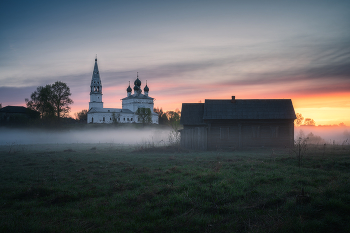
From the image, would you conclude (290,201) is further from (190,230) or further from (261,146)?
(261,146)

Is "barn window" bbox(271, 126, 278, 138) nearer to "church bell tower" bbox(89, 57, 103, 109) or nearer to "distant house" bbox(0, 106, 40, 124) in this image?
"distant house" bbox(0, 106, 40, 124)

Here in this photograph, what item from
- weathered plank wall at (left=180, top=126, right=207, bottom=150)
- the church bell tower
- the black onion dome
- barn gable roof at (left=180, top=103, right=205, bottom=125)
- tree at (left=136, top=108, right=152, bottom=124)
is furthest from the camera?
the black onion dome

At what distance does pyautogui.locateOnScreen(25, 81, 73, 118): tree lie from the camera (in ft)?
174

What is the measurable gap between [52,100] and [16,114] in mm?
21063

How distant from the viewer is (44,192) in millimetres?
8992

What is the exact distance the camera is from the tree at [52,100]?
53.1 meters

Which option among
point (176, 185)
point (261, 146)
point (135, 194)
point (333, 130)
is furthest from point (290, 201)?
point (333, 130)

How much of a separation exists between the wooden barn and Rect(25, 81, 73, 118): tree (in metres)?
39.4

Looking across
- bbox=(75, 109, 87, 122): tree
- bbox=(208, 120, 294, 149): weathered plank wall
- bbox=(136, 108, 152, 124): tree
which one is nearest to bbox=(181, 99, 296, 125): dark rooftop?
bbox=(208, 120, 294, 149): weathered plank wall

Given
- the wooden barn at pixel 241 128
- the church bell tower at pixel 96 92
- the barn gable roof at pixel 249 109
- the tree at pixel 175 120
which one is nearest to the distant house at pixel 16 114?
the church bell tower at pixel 96 92

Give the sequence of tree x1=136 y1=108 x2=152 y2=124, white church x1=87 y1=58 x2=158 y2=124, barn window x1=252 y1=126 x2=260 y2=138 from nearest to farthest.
→ barn window x1=252 y1=126 x2=260 y2=138
tree x1=136 y1=108 x2=152 y2=124
white church x1=87 y1=58 x2=158 y2=124

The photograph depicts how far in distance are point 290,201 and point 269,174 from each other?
396cm

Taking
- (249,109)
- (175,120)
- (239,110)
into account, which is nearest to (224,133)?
(239,110)

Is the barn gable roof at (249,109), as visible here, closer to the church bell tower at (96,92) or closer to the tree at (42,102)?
the tree at (42,102)
